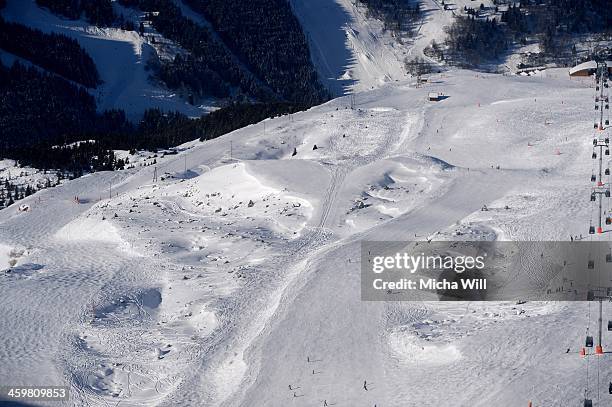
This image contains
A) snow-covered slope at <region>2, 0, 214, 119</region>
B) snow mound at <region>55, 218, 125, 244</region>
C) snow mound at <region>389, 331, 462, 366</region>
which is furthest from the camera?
snow-covered slope at <region>2, 0, 214, 119</region>

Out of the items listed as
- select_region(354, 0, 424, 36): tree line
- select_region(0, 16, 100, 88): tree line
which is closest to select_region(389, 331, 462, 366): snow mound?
select_region(0, 16, 100, 88): tree line

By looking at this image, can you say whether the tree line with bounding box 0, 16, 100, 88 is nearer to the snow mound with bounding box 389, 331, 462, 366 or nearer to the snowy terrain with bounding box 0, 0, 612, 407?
the snowy terrain with bounding box 0, 0, 612, 407

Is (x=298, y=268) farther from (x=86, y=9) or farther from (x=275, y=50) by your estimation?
(x=86, y=9)

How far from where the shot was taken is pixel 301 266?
56.7 meters

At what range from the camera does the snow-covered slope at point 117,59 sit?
169 meters

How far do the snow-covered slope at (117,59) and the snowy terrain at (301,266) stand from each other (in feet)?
199

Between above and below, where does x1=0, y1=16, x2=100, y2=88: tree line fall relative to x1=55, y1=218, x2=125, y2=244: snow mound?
above

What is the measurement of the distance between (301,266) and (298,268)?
30 cm

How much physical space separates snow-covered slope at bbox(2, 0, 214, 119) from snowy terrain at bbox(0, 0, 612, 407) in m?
60.8

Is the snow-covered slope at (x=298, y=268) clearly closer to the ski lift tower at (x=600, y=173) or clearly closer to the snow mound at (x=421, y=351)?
the snow mound at (x=421, y=351)

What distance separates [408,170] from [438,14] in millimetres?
120084

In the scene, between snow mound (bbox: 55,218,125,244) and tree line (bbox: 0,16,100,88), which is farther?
tree line (bbox: 0,16,100,88)

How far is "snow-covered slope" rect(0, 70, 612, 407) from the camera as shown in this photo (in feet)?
137

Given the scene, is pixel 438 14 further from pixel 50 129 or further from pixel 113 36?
pixel 50 129
